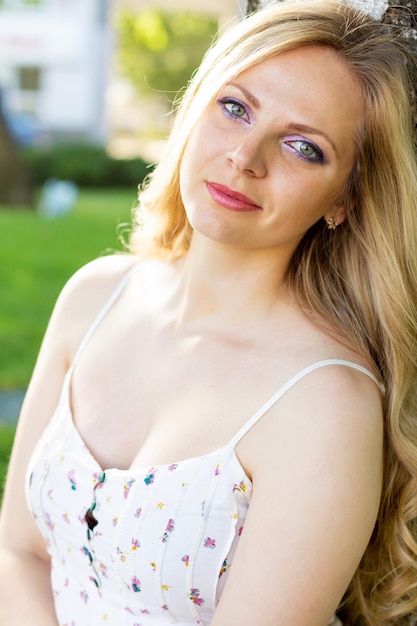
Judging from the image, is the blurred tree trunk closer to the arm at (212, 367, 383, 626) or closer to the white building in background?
the arm at (212, 367, 383, 626)

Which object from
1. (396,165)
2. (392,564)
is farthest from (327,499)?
(396,165)

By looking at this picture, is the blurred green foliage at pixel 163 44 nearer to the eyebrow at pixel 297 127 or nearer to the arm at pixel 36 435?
the arm at pixel 36 435

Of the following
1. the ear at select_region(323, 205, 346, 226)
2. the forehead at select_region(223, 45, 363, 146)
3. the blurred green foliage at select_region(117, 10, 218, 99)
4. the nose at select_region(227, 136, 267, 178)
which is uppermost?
the forehead at select_region(223, 45, 363, 146)

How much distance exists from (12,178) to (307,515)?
12011 millimetres

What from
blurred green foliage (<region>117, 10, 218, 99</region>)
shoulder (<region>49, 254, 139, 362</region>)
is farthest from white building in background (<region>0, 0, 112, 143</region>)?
shoulder (<region>49, 254, 139, 362</region>)

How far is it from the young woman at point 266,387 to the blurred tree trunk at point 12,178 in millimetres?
11133

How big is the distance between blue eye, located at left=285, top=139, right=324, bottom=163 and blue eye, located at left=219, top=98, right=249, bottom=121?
117 millimetres

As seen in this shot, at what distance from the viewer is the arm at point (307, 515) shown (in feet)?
5.89

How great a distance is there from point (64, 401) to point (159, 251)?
491mm

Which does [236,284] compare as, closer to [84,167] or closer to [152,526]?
[152,526]

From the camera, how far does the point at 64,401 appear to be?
2.25 metres

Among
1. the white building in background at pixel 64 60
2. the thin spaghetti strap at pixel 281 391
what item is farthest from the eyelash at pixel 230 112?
the white building in background at pixel 64 60

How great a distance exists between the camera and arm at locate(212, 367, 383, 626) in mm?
1796

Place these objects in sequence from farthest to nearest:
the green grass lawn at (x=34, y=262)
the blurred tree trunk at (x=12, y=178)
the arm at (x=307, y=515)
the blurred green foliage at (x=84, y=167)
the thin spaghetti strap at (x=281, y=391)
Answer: the blurred green foliage at (x=84, y=167) → the blurred tree trunk at (x=12, y=178) → the green grass lawn at (x=34, y=262) → the thin spaghetti strap at (x=281, y=391) → the arm at (x=307, y=515)
